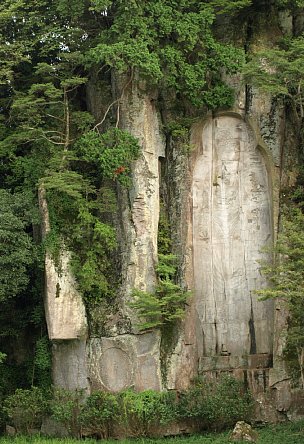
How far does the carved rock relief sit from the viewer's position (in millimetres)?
19484

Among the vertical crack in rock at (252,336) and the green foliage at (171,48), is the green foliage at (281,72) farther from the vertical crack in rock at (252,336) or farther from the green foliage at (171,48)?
the vertical crack in rock at (252,336)

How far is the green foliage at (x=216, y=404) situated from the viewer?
56.8ft

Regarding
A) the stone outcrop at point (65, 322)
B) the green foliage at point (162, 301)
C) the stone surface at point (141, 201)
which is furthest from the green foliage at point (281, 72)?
the stone outcrop at point (65, 322)

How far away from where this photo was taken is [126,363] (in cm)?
1798

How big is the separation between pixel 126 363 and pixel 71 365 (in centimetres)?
124

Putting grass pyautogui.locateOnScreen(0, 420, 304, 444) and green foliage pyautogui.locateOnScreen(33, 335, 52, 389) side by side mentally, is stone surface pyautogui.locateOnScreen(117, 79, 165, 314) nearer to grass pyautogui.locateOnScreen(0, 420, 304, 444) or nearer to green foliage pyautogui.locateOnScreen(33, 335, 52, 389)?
green foliage pyautogui.locateOnScreen(33, 335, 52, 389)

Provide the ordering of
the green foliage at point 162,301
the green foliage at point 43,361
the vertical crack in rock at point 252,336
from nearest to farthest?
1. the green foliage at point 162,301
2. the green foliage at point 43,361
3. the vertical crack in rock at point 252,336

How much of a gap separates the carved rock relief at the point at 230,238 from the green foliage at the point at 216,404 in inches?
67.2

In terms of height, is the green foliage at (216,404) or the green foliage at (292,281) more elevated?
the green foliage at (292,281)

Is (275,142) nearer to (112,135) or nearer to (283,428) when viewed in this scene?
(112,135)

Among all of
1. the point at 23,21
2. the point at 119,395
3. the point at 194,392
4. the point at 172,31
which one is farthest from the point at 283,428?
the point at 23,21

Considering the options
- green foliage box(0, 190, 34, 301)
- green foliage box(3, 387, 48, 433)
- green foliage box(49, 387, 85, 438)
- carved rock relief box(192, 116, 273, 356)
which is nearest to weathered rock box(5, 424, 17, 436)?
green foliage box(3, 387, 48, 433)

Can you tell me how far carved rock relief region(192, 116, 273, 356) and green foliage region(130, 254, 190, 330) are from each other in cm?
137

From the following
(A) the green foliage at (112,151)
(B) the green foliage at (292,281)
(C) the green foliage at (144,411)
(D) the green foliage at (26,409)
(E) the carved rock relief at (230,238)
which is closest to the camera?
(B) the green foliage at (292,281)
